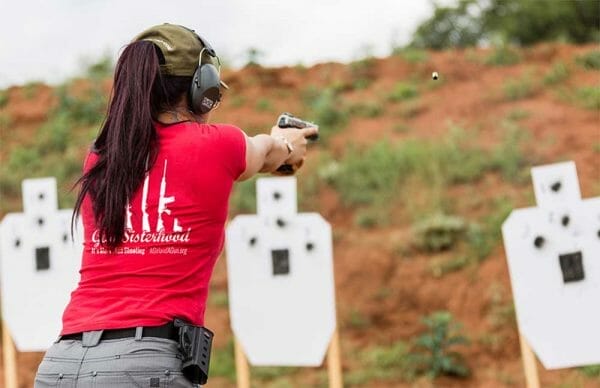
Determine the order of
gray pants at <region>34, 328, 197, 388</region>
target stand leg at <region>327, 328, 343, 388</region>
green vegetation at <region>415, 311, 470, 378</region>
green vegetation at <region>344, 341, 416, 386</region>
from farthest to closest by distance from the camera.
A: 1. green vegetation at <region>344, 341, 416, 386</region>
2. green vegetation at <region>415, 311, 470, 378</region>
3. target stand leg at <region>327, 328, 343, 388</region>
4. gray pants at <region>34, 328, 197, 388</region>

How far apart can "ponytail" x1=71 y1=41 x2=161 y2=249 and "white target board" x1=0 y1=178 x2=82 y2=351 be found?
2.98 metres

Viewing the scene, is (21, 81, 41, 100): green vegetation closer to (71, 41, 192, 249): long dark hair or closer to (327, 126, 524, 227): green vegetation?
(327, 126, 524, 227): green vegetation

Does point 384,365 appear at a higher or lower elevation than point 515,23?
lower

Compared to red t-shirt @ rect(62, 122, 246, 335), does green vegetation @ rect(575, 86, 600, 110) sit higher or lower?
higher

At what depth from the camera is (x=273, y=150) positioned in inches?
86.5

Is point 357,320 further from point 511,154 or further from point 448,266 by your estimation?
point 511,154

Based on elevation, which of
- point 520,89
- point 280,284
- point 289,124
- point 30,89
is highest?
point 30,89

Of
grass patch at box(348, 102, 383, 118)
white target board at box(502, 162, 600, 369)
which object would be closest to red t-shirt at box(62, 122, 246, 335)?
white target board at box(502, 162, 600, 369)

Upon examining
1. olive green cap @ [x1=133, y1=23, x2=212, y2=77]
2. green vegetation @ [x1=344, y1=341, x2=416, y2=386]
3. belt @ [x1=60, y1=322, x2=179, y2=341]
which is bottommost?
green vegetation @ [x1=344, y1=341, x2=416, y2=386]

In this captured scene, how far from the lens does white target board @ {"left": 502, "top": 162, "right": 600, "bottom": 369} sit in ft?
13.0

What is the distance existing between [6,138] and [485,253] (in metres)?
4.49

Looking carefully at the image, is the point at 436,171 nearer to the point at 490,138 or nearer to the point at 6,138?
the point at 490,138

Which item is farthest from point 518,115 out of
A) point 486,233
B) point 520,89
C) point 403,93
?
point 486,233

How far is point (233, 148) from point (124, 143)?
21cm
